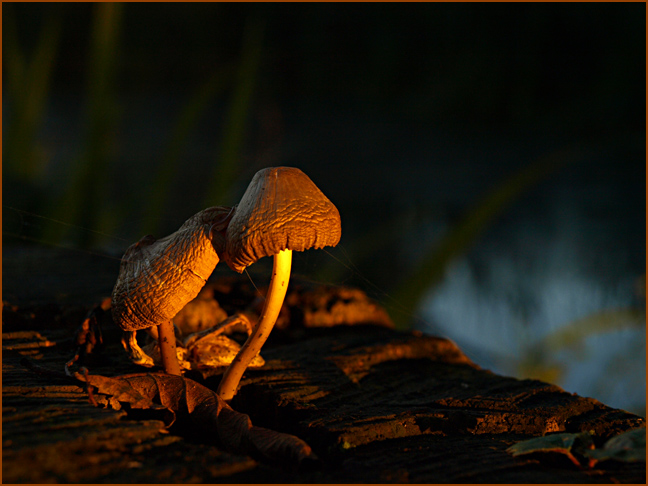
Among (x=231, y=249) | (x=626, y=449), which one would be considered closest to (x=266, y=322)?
(x=231, y=249)

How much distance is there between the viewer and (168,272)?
48.2 inches

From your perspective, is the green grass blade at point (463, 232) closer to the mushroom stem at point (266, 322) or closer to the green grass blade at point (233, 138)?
the green grass blade at point (233, 138)

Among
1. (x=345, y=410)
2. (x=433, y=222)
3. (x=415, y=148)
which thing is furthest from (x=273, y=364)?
(x=415, y=148)

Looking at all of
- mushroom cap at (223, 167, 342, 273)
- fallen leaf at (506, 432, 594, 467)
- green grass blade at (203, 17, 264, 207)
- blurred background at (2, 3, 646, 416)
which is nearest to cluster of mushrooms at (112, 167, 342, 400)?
mushroom cap at (223, 167, 342, 273)

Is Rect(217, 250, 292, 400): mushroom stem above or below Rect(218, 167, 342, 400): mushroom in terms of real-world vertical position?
below

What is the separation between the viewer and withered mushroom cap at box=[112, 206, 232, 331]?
1.22 metres

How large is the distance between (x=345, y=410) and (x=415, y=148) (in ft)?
13.1

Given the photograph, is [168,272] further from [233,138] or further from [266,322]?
[233,138]

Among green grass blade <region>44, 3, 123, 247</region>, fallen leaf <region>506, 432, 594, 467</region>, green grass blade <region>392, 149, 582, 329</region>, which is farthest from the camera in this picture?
green grass blade <region>44, 3, 123, 247</region>

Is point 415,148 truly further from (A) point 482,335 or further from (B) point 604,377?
(B) point 604,377

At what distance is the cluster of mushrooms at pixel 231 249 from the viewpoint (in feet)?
3.78

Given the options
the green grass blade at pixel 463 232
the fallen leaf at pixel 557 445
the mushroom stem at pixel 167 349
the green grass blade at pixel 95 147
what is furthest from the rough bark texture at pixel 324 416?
the green grass blade at pixel 95 147

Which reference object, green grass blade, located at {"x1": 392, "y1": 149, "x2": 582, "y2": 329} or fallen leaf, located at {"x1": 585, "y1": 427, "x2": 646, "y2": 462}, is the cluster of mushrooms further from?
green grass blade, located at {"x1": 392, "y1": 149, "x2": 582, "y2": 329}

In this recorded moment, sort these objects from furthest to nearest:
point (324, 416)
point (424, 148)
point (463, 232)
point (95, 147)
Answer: point (424, 148)
point (95, 147)
point (463, 232)
point (324, 416)
